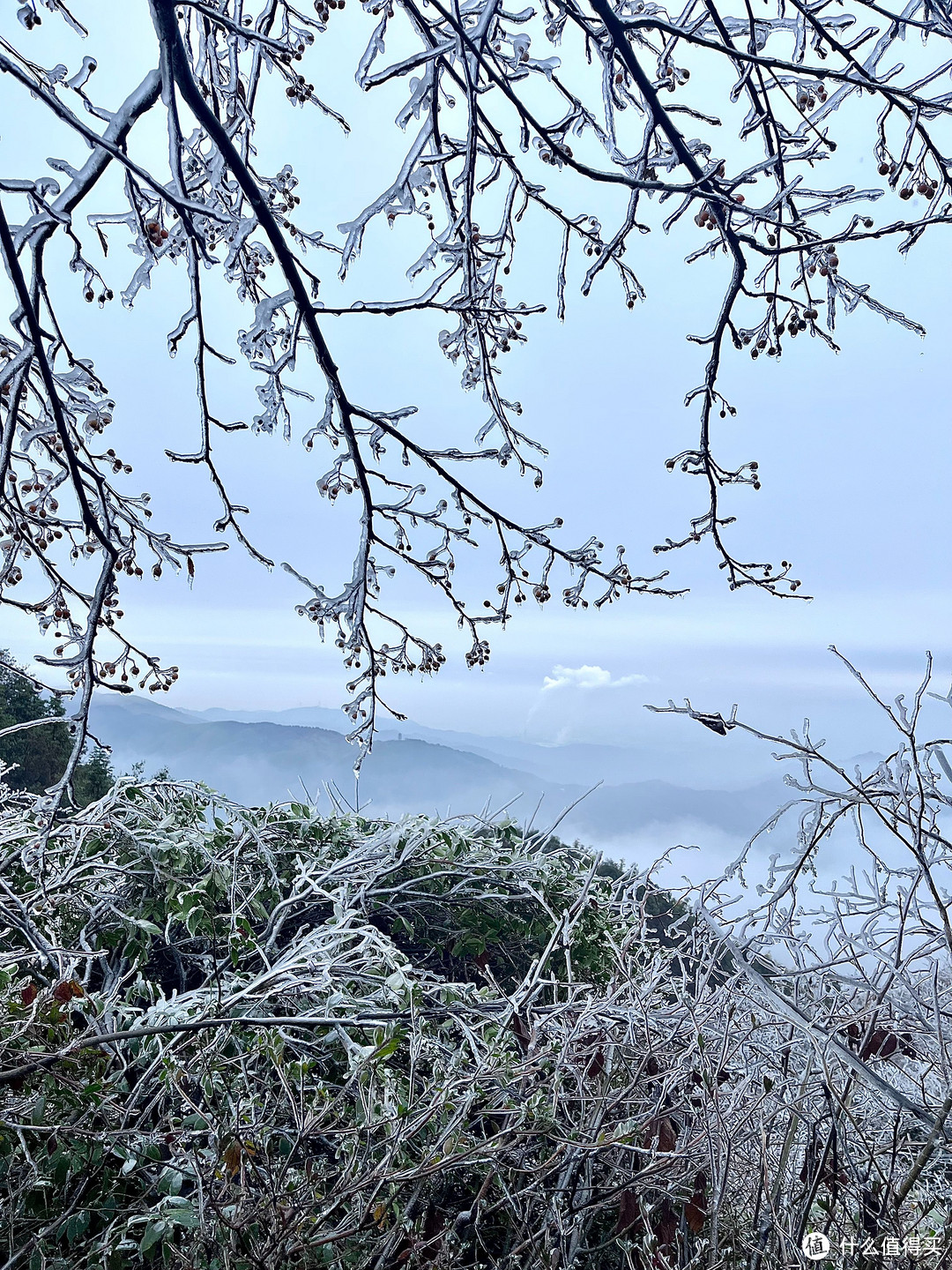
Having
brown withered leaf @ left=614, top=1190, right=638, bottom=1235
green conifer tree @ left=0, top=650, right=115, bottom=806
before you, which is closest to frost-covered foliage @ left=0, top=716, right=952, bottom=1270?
brown withered leaf @ left=614, top=1190, right=638, bottom=1235

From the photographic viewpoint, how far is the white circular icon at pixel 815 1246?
1752 mm

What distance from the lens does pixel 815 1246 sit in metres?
1.79

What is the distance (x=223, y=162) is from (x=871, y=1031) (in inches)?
150

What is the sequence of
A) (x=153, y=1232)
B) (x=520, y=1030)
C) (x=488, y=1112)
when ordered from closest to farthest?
1. (x=153, y=1232)
2. (x=488, y=1112)
3. (x=520, y=1030)

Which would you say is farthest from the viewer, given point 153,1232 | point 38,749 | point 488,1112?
point 38,749

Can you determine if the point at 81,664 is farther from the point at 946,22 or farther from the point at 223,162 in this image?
the point at 946,22

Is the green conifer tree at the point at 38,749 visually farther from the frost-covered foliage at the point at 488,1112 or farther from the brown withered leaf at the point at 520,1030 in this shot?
the brown withered leaf at the point at 520,1030

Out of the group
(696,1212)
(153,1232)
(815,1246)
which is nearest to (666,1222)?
(696,1212)

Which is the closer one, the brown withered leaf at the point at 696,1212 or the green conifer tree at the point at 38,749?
the brown withered leaf at the point at 696,1212

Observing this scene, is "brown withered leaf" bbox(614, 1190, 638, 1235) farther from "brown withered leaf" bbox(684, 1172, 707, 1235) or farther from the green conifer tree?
the green conifer tree

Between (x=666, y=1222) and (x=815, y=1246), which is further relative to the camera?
(x=666, y=1222)

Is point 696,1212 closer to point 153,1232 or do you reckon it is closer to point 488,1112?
point 488,1112

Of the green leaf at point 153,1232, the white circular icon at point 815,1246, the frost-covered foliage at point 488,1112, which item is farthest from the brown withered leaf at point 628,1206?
the green leaf at point 153,1232

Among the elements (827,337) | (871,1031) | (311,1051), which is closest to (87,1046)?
(311,1051)
